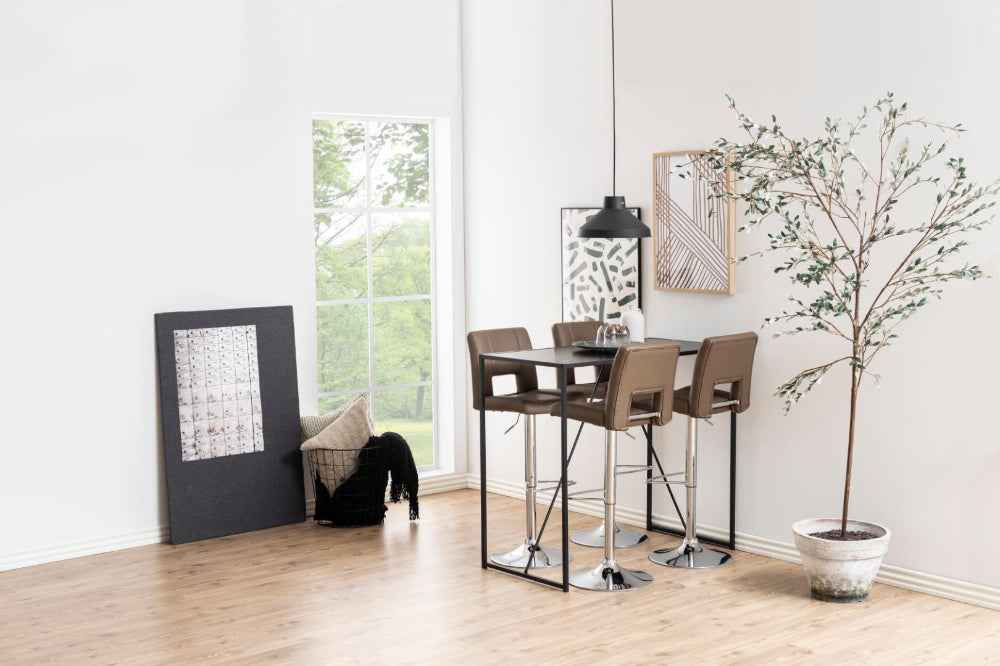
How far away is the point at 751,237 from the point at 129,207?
121 inches

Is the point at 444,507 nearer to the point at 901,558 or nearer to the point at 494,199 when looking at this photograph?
the point at 494,199

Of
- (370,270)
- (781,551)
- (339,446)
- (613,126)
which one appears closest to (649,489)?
(781,551)

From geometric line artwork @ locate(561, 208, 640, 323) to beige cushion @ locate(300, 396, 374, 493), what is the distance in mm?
1306

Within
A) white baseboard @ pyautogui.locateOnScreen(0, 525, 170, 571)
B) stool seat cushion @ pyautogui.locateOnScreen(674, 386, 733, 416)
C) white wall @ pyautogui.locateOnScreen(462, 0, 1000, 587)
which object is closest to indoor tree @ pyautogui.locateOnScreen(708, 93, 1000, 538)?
white wall @ pyautogui.locateOnScreen(462, 0, 1000, 587)

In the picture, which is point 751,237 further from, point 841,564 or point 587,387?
point 841,564

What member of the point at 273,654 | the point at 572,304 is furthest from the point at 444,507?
the point at 273,654

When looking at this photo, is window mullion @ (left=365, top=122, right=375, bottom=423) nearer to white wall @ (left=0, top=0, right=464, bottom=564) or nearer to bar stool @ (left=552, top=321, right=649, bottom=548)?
white wall @ (left=0, top=0, right=464, bottom=564)

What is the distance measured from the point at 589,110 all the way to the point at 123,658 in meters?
3.66

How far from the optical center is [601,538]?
18.4ft

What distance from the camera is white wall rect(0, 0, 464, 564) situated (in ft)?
17.2

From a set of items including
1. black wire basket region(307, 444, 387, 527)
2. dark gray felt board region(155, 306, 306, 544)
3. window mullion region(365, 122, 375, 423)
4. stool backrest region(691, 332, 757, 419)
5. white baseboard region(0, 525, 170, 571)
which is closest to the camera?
stool backrest region(691, 332, 757, 419)

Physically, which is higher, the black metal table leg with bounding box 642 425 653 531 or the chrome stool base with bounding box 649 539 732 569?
the black metal table leg with bounding box 642 425 653 531

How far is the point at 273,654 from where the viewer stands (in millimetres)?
4059

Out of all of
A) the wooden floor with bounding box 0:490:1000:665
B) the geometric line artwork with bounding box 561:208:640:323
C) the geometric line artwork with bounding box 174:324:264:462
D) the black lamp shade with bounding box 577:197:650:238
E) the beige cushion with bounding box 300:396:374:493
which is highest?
the black lamp shade with bounding box 577:197:650:238
